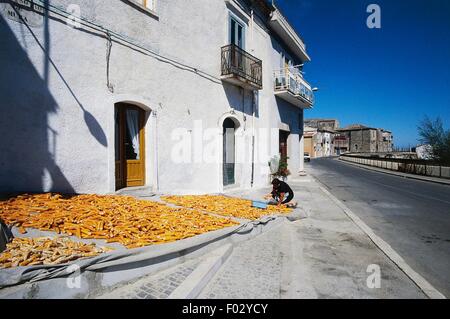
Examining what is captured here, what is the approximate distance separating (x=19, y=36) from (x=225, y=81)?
24.3 feet

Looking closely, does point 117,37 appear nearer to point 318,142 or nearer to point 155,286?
point 155,286

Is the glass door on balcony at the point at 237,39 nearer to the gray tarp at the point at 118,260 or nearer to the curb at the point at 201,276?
the gray tarp at the point at 118,260

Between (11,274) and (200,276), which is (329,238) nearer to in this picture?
(200,276)

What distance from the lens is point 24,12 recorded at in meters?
5.19

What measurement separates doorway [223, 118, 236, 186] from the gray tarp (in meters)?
7.17

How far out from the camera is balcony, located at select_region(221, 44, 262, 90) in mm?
10805

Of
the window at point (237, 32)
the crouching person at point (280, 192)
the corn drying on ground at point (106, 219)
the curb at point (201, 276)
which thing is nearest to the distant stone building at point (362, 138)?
the window at point (237, 32)

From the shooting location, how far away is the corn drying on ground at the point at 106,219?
3.93m

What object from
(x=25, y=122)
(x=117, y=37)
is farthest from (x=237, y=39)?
(x=25, y=122)

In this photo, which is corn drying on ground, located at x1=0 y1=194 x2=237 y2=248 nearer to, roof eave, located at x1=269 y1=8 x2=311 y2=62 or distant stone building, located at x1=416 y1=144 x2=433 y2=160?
roof eave, located at x1=269 y1=8 x2=311 y2=62

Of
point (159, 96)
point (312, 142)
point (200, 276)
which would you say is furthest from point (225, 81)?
point (312, 142)

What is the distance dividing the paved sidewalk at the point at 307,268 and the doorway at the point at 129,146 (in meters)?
4.27

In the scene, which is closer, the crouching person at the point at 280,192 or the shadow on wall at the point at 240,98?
the crouching person at the point at 280,192
